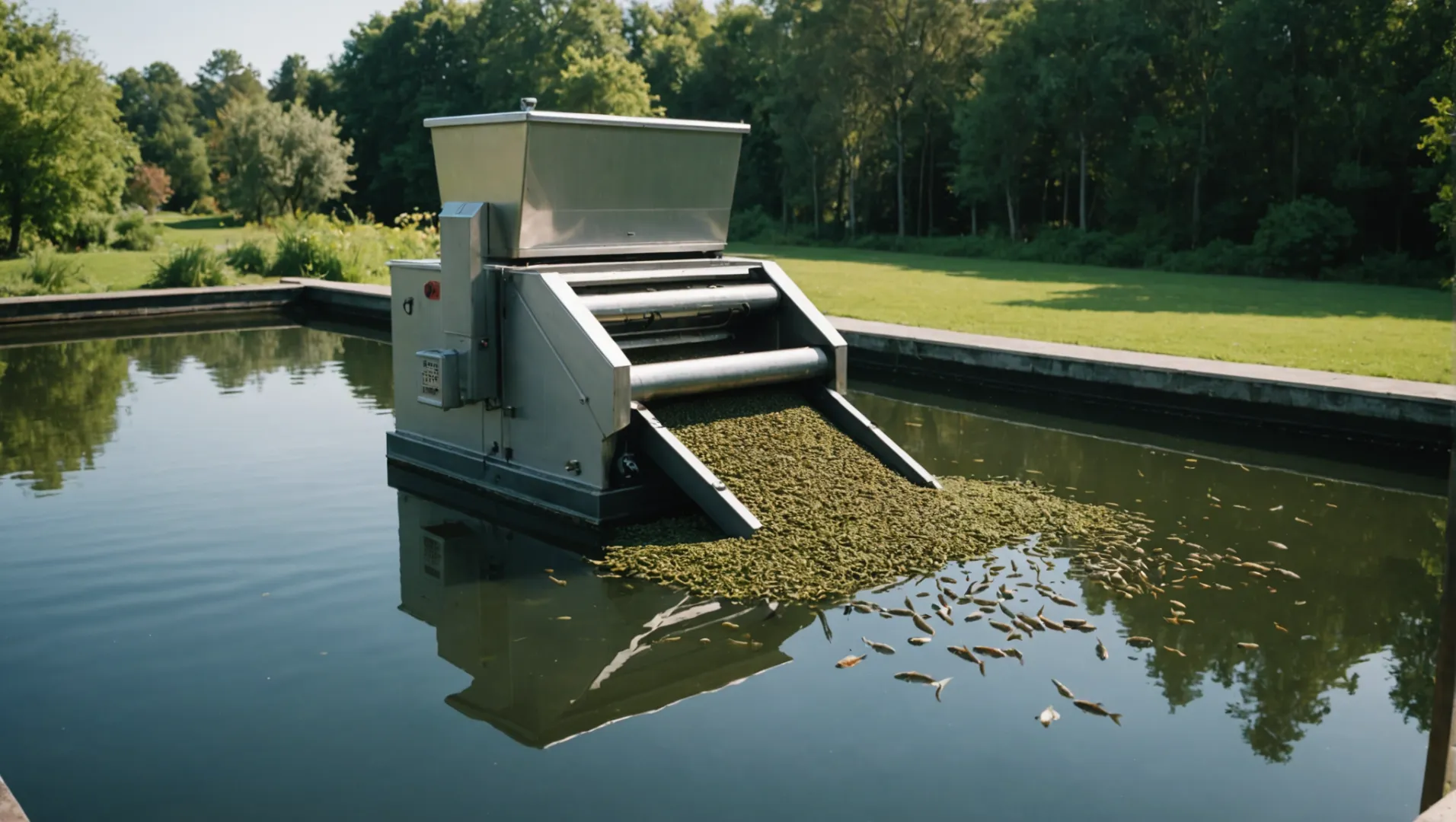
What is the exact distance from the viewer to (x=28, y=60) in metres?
22.8

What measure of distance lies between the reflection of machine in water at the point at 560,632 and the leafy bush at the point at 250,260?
570 inches

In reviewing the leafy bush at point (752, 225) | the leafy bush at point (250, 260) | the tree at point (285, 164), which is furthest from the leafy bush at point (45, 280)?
the leafy bush at point (752, 225)

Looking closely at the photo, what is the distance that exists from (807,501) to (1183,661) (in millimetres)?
2062

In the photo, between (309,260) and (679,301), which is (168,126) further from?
(679,301)

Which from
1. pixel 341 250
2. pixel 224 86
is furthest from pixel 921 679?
pixel 224 86

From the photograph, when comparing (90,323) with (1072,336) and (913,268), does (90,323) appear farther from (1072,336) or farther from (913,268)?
(913,268)

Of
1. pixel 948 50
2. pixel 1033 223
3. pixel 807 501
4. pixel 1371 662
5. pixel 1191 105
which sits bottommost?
pixel 1371 662

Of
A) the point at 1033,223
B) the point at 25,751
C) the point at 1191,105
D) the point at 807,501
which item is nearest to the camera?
the point at 25,751

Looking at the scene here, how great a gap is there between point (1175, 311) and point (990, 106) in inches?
647

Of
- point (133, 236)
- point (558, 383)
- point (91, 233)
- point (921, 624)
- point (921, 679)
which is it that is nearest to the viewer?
point (921, 679)

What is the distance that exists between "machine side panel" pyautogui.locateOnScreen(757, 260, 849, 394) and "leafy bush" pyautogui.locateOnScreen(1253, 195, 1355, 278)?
17130 mm

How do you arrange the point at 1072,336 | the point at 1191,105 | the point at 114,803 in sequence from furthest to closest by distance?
the point at 1191,105, the point at 1072,336, the point at 114,803

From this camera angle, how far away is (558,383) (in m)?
6.40

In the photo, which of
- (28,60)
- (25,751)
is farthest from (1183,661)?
(28,60)
